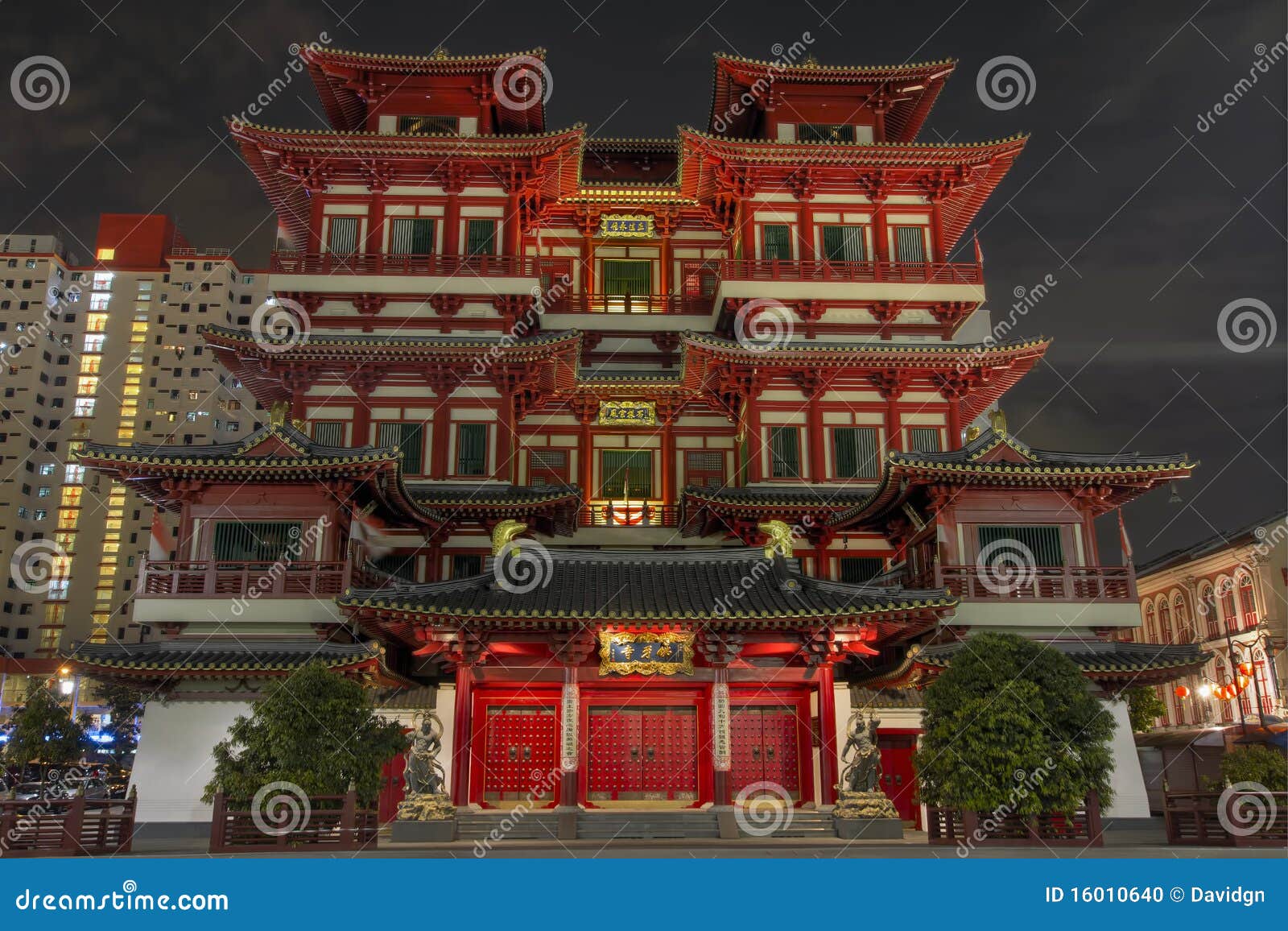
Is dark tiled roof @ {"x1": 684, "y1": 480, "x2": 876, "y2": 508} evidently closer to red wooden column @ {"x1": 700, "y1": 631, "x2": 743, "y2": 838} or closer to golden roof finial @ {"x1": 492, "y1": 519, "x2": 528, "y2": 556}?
red wooden column @ {"x1": 700, "y1": 631, "x2": 743, "y2": 838}

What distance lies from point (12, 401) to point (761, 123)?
89402mm

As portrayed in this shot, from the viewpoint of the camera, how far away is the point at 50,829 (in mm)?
19484

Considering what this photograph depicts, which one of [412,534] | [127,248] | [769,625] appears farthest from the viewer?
[127,248]

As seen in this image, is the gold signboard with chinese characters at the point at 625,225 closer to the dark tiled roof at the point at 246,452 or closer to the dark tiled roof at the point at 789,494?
the dark tiled roof at the point at 789,494

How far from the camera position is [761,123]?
130ft

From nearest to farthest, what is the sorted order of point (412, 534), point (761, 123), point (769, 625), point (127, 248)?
point (769, 625), point (412, 534), point (761, 123), point (127, 248)

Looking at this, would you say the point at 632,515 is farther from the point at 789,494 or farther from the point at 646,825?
the point at 646,825

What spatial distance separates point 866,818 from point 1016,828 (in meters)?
3.67

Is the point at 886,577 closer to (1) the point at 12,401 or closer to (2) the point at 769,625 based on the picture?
(2) the point at 769,625

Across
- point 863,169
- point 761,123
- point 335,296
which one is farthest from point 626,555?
point 761,123

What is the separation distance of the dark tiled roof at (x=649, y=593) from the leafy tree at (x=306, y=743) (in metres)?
2.53

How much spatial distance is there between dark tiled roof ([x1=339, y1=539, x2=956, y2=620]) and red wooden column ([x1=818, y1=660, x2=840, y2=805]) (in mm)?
2189

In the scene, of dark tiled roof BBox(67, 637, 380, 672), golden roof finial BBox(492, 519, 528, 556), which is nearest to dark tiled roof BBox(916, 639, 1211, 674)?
golden roof finial BBox(492, 519, 528, 556)

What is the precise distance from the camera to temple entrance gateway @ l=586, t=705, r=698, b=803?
25.2 metres
